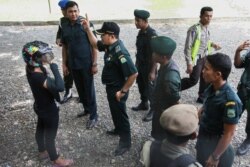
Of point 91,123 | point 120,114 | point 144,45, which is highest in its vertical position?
point 144,45

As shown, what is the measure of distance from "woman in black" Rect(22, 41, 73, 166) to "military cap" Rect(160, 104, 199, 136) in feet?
5.41

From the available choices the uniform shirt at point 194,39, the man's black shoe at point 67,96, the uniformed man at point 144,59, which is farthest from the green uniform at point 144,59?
the man's black shoe at point 67,96

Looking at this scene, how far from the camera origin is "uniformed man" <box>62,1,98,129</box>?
4.33 m

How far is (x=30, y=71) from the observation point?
11.1ft

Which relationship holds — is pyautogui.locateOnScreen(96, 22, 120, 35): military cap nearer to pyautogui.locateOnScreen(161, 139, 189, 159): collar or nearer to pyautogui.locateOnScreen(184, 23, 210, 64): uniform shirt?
pyautogui.locateOnScreen(184, 23, 210, 64): uniform shirt

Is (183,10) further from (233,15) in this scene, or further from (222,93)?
(222,93)

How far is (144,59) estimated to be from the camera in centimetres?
473

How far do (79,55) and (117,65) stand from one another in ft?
2.97

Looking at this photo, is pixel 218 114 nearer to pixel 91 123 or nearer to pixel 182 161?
pixel 182 161

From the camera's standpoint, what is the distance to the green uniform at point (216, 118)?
2691mm

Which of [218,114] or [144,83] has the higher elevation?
[218,114]

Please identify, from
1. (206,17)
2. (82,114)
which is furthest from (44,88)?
(206,17)

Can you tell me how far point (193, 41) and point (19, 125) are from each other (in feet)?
9.66

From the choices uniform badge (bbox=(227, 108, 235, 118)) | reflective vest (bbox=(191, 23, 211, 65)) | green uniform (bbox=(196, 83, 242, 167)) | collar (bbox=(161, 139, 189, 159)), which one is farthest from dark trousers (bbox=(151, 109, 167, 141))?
collar (bbox=(161, 139, 189, 159))
